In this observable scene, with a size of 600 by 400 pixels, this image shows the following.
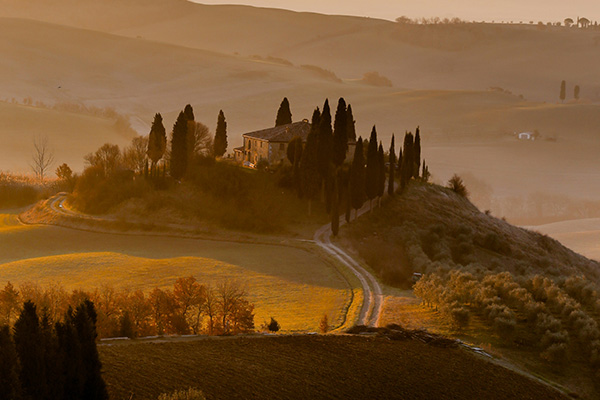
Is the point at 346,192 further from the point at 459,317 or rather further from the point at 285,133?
the point at 459,317

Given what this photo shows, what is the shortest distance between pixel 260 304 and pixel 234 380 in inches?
695

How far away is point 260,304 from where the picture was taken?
4472 cm

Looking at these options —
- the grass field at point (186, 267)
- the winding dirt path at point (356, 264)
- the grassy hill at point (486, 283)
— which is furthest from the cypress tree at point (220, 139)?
the grassy hill at point (486, 283)

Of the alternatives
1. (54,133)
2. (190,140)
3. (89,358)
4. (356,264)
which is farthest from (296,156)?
(54,133)

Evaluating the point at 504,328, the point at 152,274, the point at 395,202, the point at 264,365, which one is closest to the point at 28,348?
the point at 264,365

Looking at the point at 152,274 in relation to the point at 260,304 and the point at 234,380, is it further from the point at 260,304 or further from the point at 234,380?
the point at 234,380

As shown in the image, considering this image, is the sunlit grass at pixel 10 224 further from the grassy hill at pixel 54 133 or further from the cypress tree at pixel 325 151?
the grassy hill at pixel 54 133

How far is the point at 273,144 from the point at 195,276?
89.8 ft

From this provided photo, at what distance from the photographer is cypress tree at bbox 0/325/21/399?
20.8 m

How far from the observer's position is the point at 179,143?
70.0 metres

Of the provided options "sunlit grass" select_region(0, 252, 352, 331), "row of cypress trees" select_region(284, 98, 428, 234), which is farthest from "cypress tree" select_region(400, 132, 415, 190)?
"sunlit grass" select_region(0, 252, 352, 331)

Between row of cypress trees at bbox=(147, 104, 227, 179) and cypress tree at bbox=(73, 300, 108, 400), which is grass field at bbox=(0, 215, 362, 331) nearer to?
row of cypress trees at bbox=(147, 104, 227, 179)

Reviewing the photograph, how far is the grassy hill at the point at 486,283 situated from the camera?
36719 mm

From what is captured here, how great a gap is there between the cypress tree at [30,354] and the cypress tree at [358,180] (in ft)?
153
